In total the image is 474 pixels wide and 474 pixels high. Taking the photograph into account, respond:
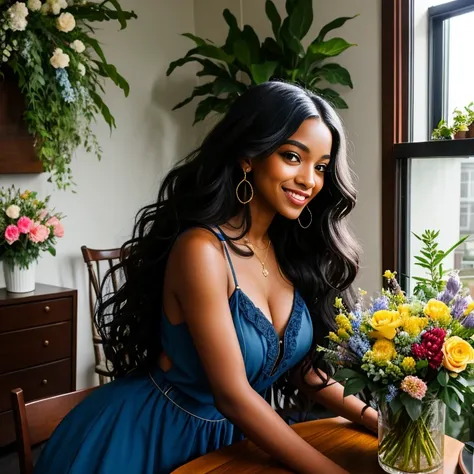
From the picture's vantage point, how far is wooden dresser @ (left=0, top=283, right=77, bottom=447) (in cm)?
288

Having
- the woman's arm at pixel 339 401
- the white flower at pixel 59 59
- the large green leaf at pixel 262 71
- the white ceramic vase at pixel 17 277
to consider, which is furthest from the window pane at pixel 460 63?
the white ceramic vase at pixel 17 277

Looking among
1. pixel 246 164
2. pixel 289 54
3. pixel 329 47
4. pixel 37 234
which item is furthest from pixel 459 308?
pixel 37 234

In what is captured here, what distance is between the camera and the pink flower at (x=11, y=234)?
2.87m

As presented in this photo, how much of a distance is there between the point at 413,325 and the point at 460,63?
6.50 feet

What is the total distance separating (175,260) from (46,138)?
1.96 m

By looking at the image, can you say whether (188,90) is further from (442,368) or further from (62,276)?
(442,368)

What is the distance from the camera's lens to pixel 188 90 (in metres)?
3.96

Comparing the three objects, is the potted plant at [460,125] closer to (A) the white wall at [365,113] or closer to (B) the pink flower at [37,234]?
(A) the white wall at [365,113]

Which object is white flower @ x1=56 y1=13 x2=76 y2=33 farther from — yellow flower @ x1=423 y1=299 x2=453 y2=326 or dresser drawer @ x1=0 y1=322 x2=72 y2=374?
yellow flower @ x1=423 y1=299 x2=453 y2=326

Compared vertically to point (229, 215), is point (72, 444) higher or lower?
lower

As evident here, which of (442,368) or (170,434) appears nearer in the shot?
(442,368)

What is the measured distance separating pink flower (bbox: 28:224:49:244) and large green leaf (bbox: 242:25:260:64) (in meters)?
1.33

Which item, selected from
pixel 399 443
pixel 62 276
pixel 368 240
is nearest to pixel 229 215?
pixel 399 443

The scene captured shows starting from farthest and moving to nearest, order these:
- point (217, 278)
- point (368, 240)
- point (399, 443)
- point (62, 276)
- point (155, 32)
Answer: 1. point (155, 32)
2. point (62, 276)
3. point (368, 240)
4. point (217, 278)
5. point (399, 443)
